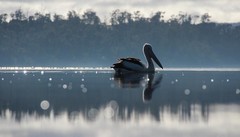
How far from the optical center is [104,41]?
590ft

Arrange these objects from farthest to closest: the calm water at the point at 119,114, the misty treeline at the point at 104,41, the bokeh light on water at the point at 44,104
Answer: the misty treeline at the point at 104,41 < the bokeh light on water at the point at 44,104 < the calm water at the point at 119,114

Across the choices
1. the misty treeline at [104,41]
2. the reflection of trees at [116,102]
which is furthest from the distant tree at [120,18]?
the reflection of trees at [116,102]

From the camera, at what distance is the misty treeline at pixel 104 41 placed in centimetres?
17325

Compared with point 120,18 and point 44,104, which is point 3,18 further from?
point 44,104

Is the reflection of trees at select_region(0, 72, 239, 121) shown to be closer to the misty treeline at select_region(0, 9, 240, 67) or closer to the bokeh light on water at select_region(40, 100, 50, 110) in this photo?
the bokeh light on water at select_region(40, 100, 50, 110)

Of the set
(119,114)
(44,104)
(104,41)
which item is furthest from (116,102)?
(104,41)

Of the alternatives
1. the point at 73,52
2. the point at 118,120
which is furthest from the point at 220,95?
the point at 73,52

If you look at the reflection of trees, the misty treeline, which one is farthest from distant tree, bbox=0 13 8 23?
the reflection of trees

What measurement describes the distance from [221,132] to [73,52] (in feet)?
518

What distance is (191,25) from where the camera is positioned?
200 metres

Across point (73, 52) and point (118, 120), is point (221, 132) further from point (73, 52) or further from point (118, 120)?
point (73, 52)

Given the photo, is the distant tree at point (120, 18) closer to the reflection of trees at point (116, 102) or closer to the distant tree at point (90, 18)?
the distant tree at point (90, 18)

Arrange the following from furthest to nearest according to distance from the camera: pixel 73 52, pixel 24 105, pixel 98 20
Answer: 1. pixel 98 20
2. pixel 73 52
3. pixel 24 105

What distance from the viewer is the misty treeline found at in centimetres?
17325
